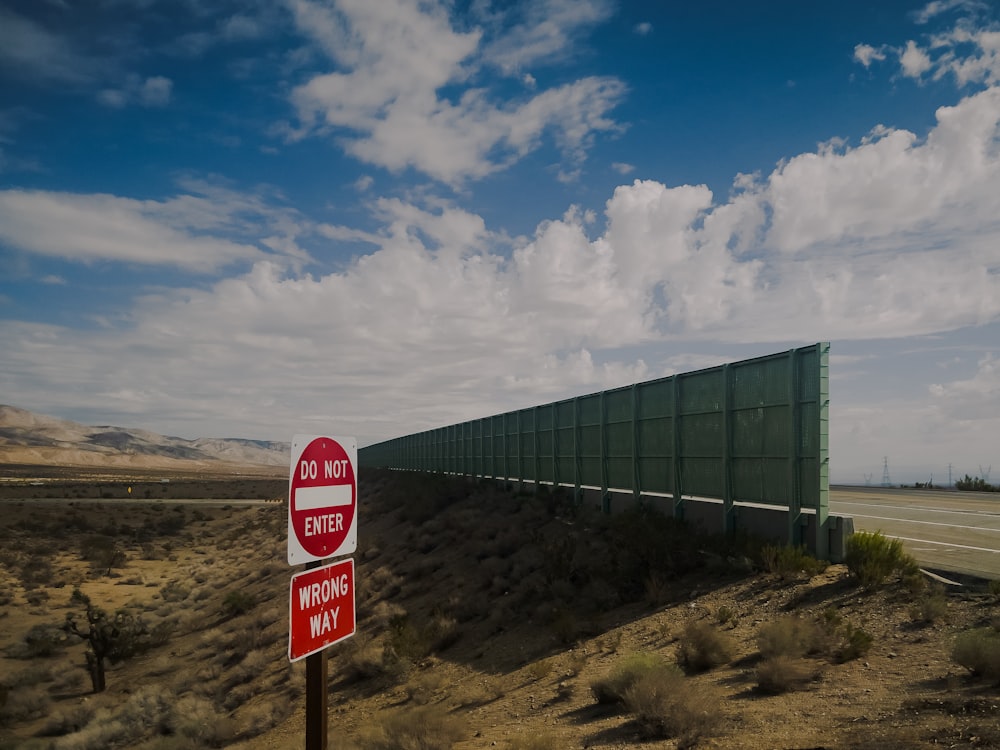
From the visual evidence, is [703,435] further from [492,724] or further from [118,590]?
[118,590]

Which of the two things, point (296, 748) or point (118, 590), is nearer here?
point (296, 748)

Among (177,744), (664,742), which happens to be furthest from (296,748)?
(664,742)

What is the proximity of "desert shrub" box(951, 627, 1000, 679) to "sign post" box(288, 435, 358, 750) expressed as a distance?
19.7 feet

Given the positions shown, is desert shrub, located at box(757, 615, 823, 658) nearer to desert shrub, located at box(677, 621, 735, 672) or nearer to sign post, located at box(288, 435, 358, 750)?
desert shrub, located at box(677, 621, 735, 672)

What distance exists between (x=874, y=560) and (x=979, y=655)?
13.6 ft

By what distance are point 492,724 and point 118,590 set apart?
31502 mm

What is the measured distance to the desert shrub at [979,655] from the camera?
7.25m

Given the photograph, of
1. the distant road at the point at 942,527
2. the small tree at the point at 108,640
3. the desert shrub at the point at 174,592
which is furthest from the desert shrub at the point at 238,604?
the distant road at the point at 942,527

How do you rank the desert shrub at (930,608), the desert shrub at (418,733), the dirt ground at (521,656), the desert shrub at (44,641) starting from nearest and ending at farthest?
1. the dirt ground at (521,656)
2. the desert shrub at (418,733)
3. the desert shrub at (930,608)
4. the desert shrub at (44,641)

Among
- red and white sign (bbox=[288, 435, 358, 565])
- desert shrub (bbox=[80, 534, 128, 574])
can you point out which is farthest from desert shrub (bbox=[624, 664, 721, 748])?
desert shrub (bbox=[80, 534, 128, 574])

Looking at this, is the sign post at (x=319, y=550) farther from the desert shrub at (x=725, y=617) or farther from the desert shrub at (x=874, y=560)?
the desert shrub at (x=874, y=560)

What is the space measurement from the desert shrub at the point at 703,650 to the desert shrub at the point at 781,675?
3.76ft

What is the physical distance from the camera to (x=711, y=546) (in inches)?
577

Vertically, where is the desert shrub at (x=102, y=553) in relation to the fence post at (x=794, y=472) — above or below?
below
